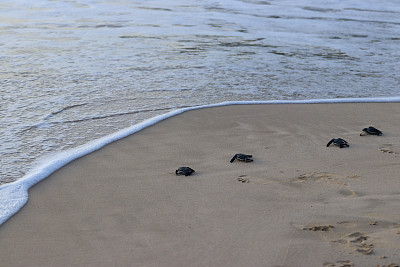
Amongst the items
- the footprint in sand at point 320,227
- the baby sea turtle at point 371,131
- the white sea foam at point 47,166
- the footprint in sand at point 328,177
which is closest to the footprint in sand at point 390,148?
the baby sea turtle at point 371,131

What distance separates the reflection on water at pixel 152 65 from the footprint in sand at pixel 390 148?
2.19 meters

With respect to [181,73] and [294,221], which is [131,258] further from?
[181,73]

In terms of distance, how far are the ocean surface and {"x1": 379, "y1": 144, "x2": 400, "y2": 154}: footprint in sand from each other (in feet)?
6.81

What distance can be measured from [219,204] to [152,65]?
16.9ft

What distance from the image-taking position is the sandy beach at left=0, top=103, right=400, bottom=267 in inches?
113

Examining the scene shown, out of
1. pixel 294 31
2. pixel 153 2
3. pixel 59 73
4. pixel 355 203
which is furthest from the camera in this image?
pixel 153 2

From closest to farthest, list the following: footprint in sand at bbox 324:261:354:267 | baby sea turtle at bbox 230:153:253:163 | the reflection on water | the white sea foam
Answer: footprint in sand at bbox 324:261:354:267, the white sea foam, baby sea turtle at bbox 230:153:253:163, the reflection on water

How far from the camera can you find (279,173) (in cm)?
406

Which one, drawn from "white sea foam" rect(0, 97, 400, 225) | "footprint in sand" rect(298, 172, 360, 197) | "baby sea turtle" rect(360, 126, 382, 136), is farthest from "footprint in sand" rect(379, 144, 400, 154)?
"white sea foam" rect(0, 97, 400, 225)

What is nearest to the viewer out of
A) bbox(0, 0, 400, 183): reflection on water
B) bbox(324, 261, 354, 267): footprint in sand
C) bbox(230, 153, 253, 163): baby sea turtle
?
bbox(324, 261, 354, 267): footprint in sand

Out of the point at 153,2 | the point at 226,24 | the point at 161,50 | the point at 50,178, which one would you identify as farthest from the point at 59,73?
the point at 153,2

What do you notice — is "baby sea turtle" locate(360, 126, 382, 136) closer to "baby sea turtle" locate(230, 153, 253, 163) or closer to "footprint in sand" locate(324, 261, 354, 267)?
"baby sea turtle" locate(230, 153, 253, 163)

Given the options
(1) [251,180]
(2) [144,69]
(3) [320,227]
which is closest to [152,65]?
(2) [144,69]

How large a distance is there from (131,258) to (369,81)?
5804 mm
